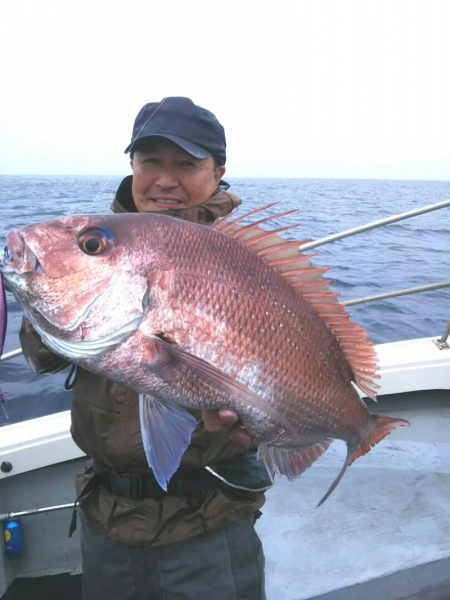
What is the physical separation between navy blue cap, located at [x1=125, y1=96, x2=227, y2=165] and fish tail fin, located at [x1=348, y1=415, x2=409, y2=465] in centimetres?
133

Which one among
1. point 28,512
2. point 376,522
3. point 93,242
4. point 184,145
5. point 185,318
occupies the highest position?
point 184,145

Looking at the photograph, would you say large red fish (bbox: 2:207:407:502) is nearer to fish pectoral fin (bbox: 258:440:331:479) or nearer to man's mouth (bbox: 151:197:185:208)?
fish pectoral fin (bbox: 258:440:331:479)

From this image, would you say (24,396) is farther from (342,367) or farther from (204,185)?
(342,367)

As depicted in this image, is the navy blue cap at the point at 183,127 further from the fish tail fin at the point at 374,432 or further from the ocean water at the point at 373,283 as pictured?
the fish tail fin at the point at 374,432

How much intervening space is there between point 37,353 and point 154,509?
763 millimetres

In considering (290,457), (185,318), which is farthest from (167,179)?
(290,457)

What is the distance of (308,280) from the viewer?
64.7 inches

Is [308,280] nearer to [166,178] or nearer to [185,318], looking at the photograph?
[185,318]

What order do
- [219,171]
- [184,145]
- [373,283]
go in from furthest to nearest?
[373,283]
[219,171]
[184,145]

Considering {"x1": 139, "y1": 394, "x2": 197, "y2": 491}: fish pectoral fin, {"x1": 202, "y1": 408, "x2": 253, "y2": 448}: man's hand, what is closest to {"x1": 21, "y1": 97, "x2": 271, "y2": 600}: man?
{"x1": 202, "y1": 408, "x2": 253, "y2": 448}: man's hand

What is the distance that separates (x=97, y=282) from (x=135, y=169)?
1012 mm

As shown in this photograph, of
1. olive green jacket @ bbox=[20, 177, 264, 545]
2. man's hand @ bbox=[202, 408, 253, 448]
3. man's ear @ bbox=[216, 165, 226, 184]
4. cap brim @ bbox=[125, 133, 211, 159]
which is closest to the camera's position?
man's hand @ bbox=[202, 408, 253, 448]

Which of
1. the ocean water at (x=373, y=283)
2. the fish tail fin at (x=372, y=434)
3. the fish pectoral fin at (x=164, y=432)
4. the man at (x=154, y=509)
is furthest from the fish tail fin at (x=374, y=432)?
the ocean water at (x=373, y=283)

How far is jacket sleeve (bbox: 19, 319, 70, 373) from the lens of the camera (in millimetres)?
1871
